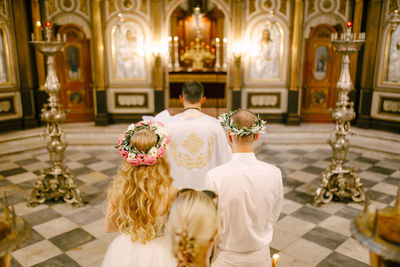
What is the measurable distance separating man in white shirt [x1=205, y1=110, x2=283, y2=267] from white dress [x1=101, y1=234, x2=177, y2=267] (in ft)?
1.05

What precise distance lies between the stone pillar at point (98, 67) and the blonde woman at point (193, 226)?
8868 mm

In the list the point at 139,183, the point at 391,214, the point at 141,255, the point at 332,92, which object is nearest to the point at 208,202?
the point at 391,214

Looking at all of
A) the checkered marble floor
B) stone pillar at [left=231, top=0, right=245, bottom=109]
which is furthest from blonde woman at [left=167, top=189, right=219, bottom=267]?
stone pillar at [left=231, top=0, right=245, bottom=109]

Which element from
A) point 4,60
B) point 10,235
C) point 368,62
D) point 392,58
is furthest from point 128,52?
point 10,235

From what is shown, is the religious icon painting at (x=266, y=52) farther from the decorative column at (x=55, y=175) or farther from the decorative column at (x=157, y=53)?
the decorative column at (x=55, y=175)

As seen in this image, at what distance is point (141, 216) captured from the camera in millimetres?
2295

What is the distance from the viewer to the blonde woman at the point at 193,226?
1477 mm

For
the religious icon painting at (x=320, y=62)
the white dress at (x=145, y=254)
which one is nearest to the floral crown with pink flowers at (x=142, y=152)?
the white dress at (x=145, y=254)

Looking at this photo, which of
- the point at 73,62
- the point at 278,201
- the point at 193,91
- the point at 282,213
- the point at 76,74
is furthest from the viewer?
the point at 76,74

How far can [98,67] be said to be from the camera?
32.1 ft

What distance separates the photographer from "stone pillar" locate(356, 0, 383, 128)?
9.37 metres

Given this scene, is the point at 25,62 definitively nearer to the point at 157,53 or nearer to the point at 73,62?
the point at 73,62

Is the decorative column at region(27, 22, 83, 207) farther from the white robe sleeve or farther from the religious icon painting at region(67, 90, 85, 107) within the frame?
the religious icon painting at region(67, 90, 85, 107)

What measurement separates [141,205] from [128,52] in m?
8.24
